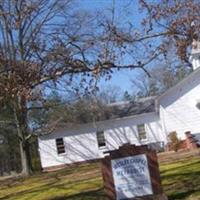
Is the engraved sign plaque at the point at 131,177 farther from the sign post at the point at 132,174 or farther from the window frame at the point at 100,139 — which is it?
the window frame at the point at 100,139

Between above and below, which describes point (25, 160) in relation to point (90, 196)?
above

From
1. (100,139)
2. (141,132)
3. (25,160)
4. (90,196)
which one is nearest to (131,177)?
(90,196)

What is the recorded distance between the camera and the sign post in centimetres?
1389

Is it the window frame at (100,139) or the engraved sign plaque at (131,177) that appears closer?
the engraved sign plaque at (131,177)

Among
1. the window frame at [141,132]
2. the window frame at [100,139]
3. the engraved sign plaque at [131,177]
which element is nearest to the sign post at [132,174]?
the engraved sign plaque at [131,177]

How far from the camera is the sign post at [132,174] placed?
13.9m

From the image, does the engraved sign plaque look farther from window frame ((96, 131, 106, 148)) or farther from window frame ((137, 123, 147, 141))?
window frame ((96, 131, 106, 148))

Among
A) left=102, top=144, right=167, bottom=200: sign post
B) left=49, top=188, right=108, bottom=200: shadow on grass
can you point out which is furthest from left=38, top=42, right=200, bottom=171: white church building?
left=102, top=144, right=167, bottom=200: sign post

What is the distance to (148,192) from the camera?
13883mm

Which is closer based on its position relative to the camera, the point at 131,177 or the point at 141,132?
the point at 131,177

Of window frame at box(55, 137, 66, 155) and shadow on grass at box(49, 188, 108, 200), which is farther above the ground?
window frame at box(55, 137, 66, 155)

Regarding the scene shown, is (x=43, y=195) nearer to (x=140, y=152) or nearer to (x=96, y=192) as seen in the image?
(x=96, y=192)

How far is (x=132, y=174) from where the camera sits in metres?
14.0

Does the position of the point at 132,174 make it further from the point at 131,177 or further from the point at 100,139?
the point at 100,139
